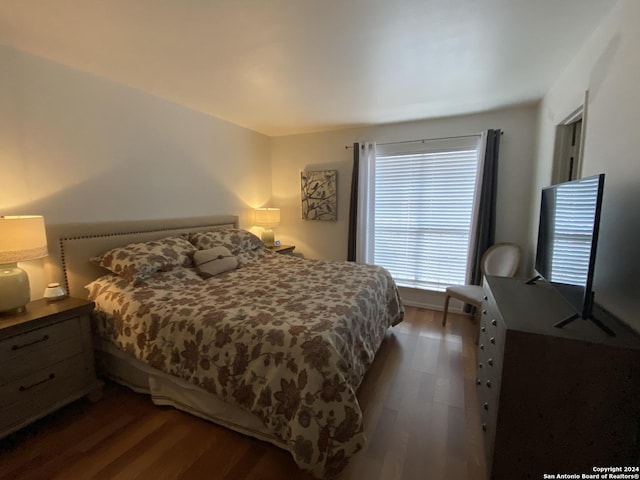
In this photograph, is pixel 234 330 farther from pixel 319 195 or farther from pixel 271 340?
pixel 319 195

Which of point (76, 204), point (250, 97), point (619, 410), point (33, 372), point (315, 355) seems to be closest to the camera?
point (619, 410)

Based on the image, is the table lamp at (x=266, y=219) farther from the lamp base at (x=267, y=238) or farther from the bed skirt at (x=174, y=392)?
the bed skirt at (x=174, y=392)

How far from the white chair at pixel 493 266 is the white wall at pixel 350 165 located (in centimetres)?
21

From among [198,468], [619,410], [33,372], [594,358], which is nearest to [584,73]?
[594,358]

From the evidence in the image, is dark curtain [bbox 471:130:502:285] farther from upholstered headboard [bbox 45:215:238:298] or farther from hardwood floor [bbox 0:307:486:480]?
upholstered headboard [bbox 45:215:238:298]

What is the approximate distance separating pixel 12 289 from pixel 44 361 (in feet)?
1.54

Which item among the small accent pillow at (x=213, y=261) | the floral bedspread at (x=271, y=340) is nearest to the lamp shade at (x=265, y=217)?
the small accent pillow at (x=213, y=261)

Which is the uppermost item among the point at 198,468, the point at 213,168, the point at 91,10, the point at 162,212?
the point at 91,10

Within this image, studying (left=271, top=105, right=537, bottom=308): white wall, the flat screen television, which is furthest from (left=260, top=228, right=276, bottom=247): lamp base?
the flat screen television

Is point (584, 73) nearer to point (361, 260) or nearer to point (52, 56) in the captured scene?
point (361, 260)

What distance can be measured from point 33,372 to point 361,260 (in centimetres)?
321

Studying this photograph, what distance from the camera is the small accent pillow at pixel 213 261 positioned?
2545mm

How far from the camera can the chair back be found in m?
2.90

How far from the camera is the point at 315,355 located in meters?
1.39
